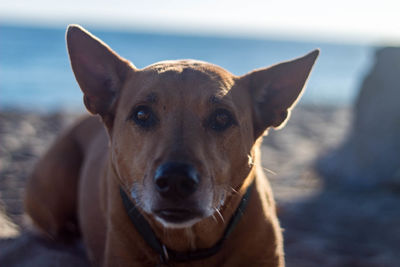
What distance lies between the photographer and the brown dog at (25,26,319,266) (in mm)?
2445

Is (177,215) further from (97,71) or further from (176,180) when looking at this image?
(97,71)

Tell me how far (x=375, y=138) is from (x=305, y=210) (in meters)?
1.79

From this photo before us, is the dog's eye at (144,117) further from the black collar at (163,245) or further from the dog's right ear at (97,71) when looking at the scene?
the black collar at (163,245)

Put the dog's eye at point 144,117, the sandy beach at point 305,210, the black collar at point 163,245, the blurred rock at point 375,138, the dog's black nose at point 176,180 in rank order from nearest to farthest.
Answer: the dog's black nose at point 176,180
the dog's eye at point 144,117
the black collar at point 163,245
the sandy beach at point 305,210
the blurred rock at point 375,138

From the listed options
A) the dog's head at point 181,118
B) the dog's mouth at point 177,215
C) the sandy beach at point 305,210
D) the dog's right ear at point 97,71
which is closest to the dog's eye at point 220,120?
the dog's head at point 181,118

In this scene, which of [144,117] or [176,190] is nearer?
[176,190]

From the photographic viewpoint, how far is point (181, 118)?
8.66ft

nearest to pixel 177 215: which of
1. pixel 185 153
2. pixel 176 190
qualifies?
pixel 176 190

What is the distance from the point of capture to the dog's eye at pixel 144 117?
107 inches

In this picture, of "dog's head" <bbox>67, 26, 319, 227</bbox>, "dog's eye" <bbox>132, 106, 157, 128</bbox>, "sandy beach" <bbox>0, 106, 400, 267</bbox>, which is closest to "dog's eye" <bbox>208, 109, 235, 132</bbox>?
"dog's head" <bbox>67, 26, 319, 227</bbox>

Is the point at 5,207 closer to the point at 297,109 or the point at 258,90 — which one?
the point at 258,90

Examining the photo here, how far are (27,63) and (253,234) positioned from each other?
84.0ft

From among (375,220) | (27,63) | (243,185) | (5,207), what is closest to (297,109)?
(375,220)

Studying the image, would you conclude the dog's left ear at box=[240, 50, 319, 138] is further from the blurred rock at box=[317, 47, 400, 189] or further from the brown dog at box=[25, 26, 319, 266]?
the blurred rock at box=[317, 47, 400, 189]
